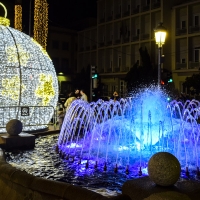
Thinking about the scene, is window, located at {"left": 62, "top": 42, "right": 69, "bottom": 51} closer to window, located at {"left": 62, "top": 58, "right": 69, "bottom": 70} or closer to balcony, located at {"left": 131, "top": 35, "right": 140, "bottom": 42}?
window, located at {"left": 62, "top": 58, "right": 69, "bottom": 70}

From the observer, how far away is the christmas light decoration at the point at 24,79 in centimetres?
1216

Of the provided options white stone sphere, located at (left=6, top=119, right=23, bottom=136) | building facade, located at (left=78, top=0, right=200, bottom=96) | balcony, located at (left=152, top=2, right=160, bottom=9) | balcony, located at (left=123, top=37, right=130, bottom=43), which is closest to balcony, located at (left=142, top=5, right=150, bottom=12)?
building facade, located at (left=78, top=0, right=200, bottom=96)

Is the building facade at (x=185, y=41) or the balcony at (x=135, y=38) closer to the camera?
the building facade at (x=185, y=41)

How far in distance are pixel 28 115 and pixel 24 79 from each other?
1.40 meters

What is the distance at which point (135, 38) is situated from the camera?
42719 millimetres

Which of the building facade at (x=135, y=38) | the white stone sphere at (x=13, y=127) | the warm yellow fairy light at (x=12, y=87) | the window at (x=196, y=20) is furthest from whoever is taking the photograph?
the building facade at (x=135, y=38)

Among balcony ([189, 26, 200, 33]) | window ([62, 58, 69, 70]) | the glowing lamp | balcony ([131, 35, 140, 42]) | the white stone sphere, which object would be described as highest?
balcony ([131, 35, 140, 42])

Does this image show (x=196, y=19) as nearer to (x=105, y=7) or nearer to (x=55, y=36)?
(x=105, y=7)

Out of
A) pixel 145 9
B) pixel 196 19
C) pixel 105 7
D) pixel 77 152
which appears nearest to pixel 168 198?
pixel 77 152

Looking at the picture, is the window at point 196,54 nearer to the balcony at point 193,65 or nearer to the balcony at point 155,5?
the balcony at point 193,65

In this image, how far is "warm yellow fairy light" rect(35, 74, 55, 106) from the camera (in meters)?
12.9

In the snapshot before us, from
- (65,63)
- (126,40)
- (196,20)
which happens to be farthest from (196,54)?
(65,63)

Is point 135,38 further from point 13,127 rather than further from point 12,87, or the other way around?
point 13,127

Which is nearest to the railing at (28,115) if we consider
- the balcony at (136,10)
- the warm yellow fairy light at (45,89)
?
the warm yellow fairy light at (45,89)
